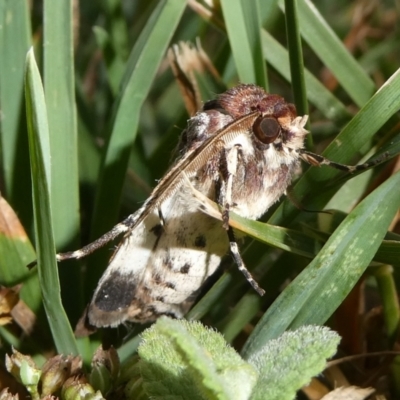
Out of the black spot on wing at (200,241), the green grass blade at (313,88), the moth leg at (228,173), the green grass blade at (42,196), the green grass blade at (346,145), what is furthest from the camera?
the green grass blade at (313,88)

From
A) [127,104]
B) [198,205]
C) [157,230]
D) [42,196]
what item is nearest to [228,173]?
[198,205]

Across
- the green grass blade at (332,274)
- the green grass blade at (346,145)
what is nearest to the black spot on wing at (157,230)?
the green grass blade at (346,145)

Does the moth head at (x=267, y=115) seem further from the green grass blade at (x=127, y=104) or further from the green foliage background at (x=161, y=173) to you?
the green grass blade at (x=127, y=104)

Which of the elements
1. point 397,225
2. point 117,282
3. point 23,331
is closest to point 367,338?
point 397,225

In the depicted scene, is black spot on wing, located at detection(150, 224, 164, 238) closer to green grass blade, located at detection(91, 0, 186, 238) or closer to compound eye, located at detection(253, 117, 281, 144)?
green grass blade, located at detection(91, 0, 186, 238)

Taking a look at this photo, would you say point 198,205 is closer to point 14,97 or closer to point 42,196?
point 42,196

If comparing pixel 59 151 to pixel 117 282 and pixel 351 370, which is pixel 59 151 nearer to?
pixel 117 282
